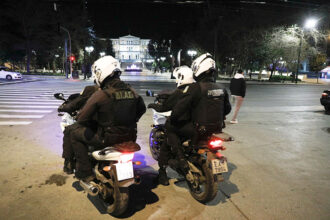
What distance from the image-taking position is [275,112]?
37.8 ft

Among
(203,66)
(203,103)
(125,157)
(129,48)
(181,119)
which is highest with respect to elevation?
(129,48)

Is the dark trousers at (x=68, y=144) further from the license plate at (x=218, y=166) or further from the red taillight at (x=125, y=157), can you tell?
the license plate at (x=218, y=166)

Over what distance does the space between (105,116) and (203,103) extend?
50.3 inches

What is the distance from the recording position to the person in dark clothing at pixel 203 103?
12.0 ft

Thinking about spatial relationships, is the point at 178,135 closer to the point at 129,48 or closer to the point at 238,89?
the point at 238,89

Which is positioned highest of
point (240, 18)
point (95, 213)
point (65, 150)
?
point (240, 18)

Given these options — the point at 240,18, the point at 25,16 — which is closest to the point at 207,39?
the point at 240,18

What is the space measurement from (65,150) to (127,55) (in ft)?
508

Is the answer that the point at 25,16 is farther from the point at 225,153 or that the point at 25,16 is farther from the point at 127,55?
the point at 127,55

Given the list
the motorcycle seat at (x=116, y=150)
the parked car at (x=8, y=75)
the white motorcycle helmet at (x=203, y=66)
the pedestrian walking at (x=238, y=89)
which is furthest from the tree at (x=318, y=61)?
the motorcycle seat at (x=116, y=150)

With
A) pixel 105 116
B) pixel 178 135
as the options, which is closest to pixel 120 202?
pixel 105 116

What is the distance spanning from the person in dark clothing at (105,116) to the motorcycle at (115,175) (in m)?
0.12

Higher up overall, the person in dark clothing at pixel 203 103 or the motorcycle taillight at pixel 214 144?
the person in dark clothing at pixel 203 103

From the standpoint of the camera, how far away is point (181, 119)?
3.89 m
